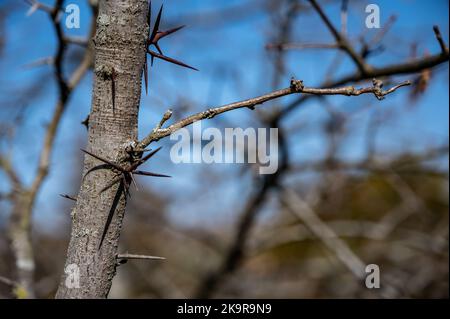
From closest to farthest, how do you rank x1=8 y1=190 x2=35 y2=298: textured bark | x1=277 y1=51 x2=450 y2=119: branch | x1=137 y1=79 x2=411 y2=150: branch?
x1=137 y1=79 x2=411 y2=150: branch, x1=277 y1=51 x2=450 y2=119: branch, x1=8 y1=190 x2=35 y2=298: textured bark

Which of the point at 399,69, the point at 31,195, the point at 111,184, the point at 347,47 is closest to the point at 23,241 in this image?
the point at 31,195

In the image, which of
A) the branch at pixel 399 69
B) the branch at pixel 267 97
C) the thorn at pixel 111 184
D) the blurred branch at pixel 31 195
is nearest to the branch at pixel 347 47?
the branch at pixel 399 69

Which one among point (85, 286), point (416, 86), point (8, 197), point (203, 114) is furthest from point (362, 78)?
point (8, 197)

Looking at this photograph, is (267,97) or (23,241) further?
(23,241)

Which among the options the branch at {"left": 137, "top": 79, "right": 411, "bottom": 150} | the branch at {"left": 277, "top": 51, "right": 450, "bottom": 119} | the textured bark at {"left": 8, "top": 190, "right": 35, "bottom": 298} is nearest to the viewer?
the branch at {"left": 137, "top": 79, "right": 411, "bottom": 150}

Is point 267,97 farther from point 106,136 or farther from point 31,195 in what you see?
point 31,195

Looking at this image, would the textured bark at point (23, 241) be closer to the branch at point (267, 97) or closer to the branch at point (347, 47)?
the branch at point (267, 97)

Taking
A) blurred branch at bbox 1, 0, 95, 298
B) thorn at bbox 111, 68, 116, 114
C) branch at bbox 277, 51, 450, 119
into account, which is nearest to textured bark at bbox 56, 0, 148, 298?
thorn at bbox 111, 68, 116, 114

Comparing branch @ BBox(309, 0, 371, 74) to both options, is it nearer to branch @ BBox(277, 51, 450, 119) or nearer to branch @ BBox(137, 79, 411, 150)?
branch @ BBox(277, 51, 450, 119)

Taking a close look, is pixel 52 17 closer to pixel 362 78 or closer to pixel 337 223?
pixel 362 78
